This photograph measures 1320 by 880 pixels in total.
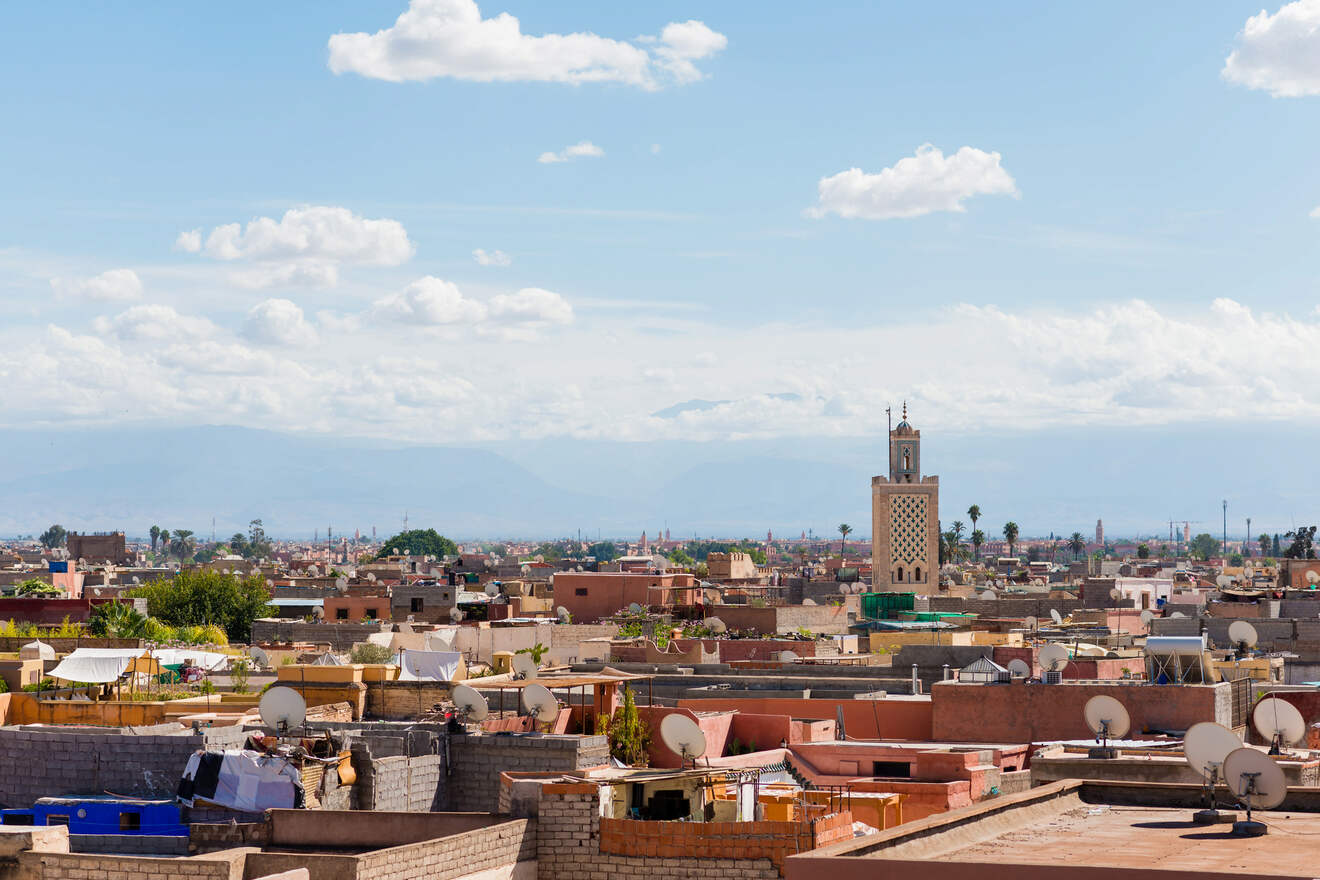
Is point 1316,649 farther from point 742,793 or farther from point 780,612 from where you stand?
point 742,793

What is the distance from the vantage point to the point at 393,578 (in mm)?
88375

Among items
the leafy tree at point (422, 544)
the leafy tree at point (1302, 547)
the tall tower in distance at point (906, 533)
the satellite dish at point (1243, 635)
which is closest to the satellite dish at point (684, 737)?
the satellite dish at point (1243, 635)

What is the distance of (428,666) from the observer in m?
23.8

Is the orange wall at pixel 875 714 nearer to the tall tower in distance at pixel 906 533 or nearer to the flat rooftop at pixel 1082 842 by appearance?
the flat rooftop at pixel 1082 842

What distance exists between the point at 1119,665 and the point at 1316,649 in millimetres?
9260

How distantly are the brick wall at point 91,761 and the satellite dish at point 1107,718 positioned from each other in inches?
335

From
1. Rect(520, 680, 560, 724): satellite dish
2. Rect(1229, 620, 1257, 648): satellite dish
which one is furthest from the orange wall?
Rect(1229, 620, 1257, 648): satellite dish

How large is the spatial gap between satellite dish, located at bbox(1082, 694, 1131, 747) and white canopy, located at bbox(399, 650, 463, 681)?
797 centimetres

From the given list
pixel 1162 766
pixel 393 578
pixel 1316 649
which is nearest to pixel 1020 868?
pixel 1162 766

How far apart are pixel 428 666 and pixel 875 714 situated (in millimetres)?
5549

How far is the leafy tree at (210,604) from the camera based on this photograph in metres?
58.1

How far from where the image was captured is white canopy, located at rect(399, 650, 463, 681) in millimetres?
23375

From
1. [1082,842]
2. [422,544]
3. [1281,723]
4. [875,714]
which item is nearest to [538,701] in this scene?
[875,714]

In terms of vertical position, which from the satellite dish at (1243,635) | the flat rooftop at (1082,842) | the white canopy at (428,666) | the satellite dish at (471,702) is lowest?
the flat rooftop at (1082,842)
